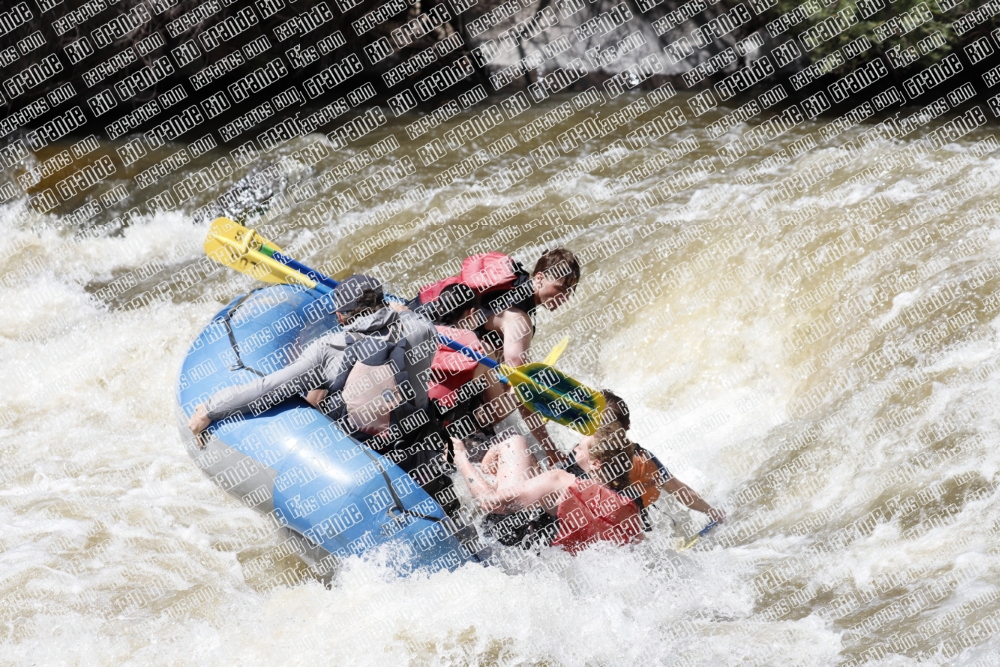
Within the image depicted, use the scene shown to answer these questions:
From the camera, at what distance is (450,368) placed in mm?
3994

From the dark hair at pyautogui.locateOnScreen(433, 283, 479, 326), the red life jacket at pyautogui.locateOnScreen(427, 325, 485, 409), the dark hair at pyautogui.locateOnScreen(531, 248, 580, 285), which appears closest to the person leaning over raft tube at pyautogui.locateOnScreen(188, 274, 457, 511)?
the red life jacket at pyautogui.locateOnScreen(427, 325, 485, 409)

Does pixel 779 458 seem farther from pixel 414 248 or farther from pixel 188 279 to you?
pixel 188 279

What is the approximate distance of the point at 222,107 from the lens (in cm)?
821

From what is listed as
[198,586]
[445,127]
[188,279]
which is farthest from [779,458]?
[445,127]

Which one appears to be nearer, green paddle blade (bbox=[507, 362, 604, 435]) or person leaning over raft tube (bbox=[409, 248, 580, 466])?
green paddle blade (bbox=[507, 362, 604, 435])

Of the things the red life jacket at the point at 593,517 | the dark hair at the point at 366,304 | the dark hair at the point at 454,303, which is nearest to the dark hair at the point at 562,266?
the dark hair at the point at 454,303

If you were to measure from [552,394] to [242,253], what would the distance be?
5.46 ft

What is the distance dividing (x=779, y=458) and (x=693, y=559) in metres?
0.81

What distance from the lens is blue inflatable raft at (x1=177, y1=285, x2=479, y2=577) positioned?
11.9 ft

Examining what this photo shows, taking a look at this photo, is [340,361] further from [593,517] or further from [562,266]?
[593,517]

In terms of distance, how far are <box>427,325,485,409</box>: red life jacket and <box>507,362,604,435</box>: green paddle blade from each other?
0.26 m

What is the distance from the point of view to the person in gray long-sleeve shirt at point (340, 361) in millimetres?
3643

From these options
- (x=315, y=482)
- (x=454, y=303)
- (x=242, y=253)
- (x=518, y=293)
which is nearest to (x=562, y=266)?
(x=518, y=293)

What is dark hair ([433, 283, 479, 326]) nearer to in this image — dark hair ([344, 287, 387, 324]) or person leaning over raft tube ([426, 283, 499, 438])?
person leaning over raft tube ([426, 283, 499, 438])
